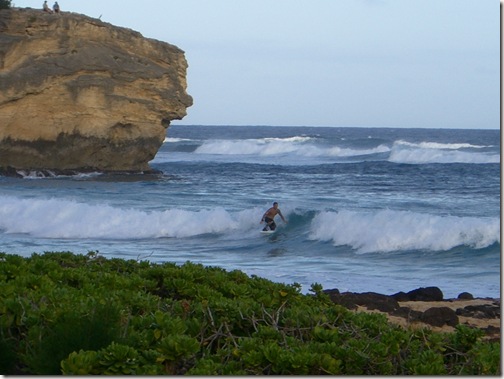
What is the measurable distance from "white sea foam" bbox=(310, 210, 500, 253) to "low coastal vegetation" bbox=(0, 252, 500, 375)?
580 inches

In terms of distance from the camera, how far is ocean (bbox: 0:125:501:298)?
17808 mm

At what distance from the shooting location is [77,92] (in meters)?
34.6

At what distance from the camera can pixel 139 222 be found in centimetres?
2542

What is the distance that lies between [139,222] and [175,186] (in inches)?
399

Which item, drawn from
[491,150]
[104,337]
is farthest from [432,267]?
[491,150]

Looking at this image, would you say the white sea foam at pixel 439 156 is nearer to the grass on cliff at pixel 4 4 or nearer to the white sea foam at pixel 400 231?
the grass on cliff at pixel 4 4

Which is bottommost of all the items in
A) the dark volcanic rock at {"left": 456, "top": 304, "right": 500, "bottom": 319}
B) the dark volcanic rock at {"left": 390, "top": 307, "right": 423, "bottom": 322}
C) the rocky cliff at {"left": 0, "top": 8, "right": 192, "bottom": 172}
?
the dark volcanic rock at {"left": 456, "top": 304, "right": 500, "bottom": 319}

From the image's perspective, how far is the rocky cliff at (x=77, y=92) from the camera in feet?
111

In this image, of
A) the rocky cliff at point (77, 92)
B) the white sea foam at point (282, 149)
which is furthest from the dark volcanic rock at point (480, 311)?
the white sea foam at point (282, 149)

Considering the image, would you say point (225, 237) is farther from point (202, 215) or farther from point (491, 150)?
point (491, 150)

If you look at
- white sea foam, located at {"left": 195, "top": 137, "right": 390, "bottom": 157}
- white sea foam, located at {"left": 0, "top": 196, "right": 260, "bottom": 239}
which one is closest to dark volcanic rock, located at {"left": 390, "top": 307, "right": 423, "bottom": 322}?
white sea foam, located at {"left": 0, "top": 196, "right": 260, "bottom": 239}

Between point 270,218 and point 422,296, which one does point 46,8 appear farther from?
point 422,296

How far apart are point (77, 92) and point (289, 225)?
13.2 metres

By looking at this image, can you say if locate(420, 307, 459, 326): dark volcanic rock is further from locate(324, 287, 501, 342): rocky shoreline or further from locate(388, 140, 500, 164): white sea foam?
locate(388, 140, 500, 164): white sea foam
